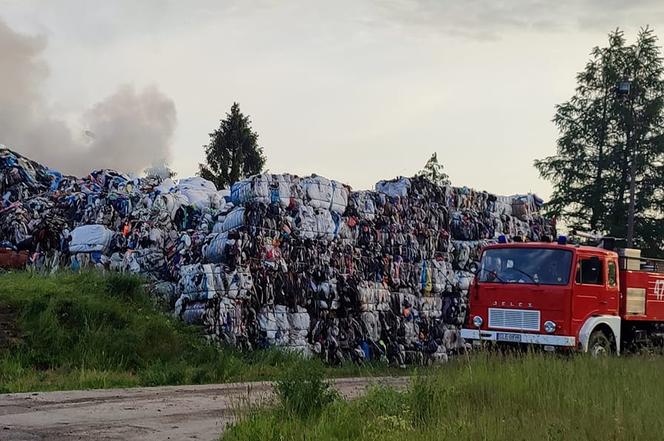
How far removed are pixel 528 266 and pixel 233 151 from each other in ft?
Result: 110

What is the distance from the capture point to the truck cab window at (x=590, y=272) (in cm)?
1518

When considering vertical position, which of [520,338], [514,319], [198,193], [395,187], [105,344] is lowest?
[105,344]

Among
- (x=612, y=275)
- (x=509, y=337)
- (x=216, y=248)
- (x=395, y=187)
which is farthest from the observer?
(x=395, y=187)

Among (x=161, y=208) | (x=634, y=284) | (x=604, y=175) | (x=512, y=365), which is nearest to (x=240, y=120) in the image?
(x=604, y=175)

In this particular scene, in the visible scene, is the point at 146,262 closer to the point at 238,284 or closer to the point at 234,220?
the point at 234,220

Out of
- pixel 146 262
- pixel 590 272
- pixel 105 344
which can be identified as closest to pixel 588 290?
pixel 590 272

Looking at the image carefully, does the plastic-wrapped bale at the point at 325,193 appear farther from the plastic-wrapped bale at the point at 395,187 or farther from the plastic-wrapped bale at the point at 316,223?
the plastic-wrapped bale at the point at 395,187

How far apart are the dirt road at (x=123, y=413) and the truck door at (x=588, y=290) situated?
17.0ft

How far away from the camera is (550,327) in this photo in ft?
48.6

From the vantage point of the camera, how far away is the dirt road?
8539 millimetres

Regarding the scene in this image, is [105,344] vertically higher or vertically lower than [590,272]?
lower

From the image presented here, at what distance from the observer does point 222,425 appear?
9.12 m

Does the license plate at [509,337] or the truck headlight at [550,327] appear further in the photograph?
the license plate at [509,337]

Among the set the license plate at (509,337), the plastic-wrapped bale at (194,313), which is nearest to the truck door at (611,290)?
the license plate at (509,337)
